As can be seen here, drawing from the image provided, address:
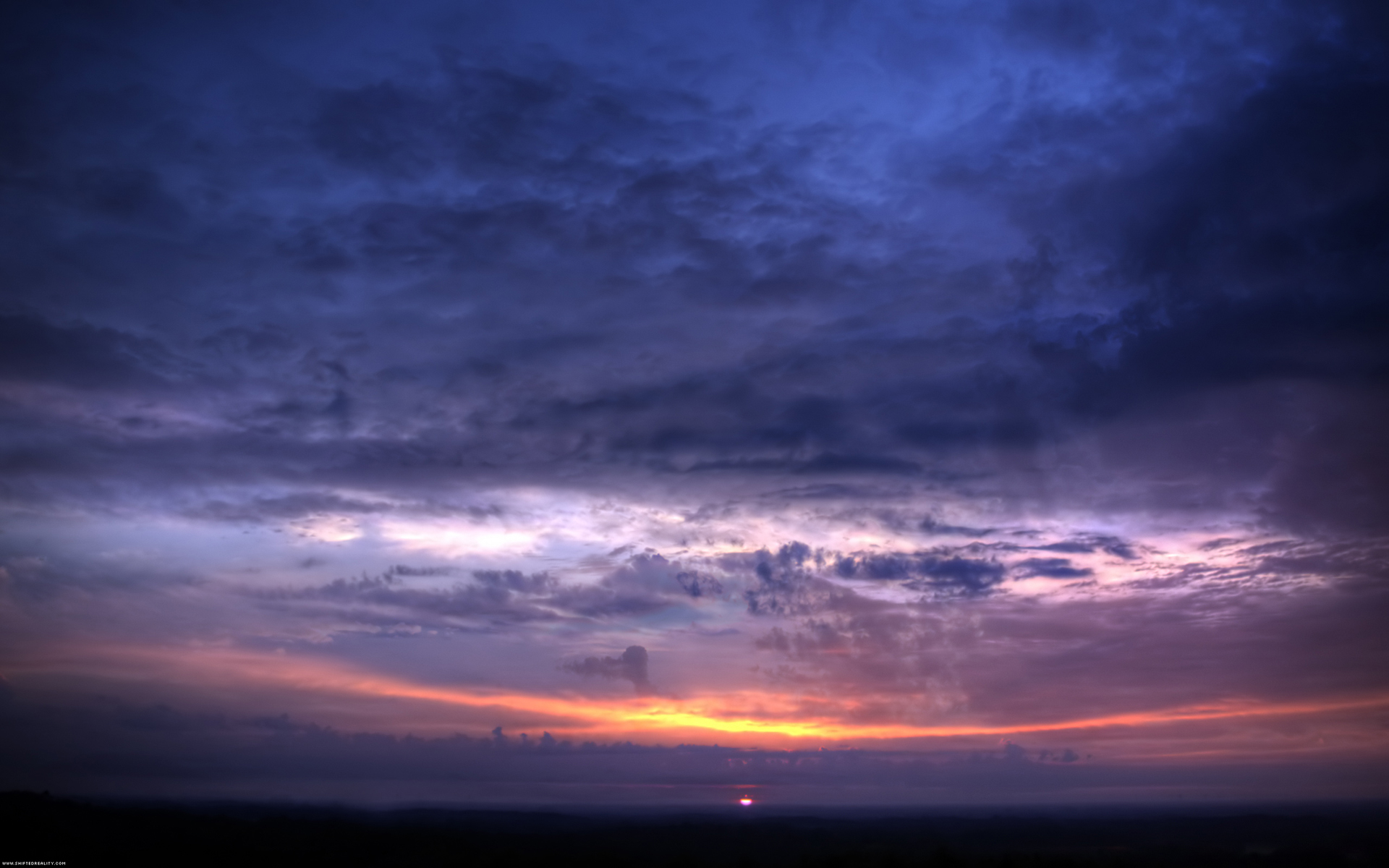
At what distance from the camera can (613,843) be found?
121688 mm

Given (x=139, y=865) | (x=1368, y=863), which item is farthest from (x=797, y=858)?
(x=139, y=865)

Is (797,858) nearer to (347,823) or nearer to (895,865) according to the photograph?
(895,865)

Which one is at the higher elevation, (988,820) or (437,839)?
(437,839)

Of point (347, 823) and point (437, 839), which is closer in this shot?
point (437, 839)

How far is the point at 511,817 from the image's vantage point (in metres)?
198

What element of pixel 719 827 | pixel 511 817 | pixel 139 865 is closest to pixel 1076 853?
pixel 719 827

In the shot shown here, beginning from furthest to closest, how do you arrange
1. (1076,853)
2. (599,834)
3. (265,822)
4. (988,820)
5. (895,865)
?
(988,820)
(599,834)
(265,822)
(1076,853)
(895,865)

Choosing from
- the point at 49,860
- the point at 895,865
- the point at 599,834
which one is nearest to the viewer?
the point at 49,860

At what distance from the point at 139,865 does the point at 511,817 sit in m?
126

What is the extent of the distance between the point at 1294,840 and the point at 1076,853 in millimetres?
49055

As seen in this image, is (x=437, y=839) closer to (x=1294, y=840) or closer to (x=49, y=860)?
(x=49, y=860)

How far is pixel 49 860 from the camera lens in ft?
259

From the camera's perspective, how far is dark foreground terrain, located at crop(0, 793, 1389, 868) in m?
88.9

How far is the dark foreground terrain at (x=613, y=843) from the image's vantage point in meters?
88.9
